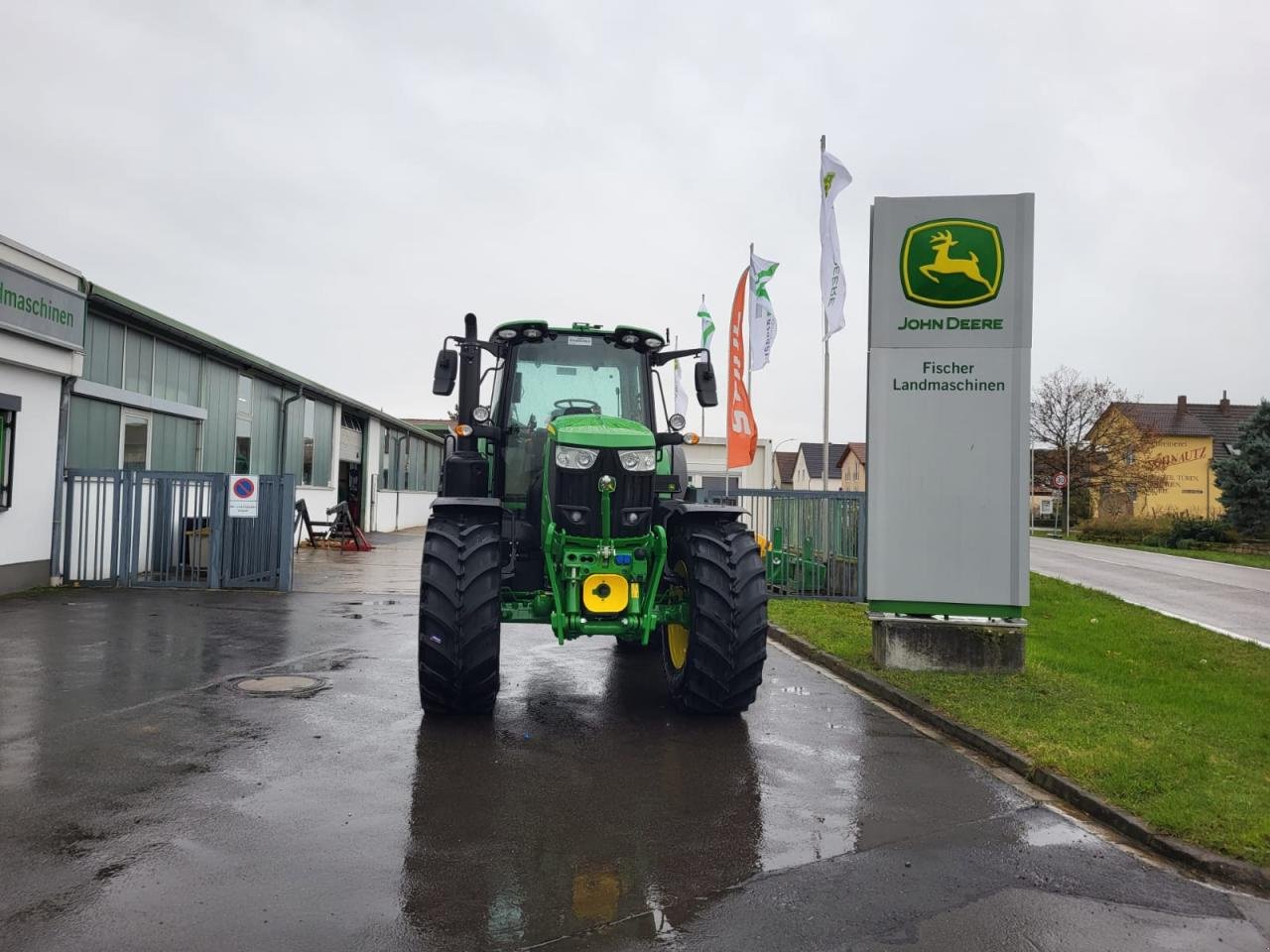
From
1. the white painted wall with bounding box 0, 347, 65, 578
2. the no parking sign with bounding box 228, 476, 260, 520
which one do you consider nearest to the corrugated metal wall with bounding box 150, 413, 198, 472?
the white painted wall with bounding box 0, 347, 65, 578

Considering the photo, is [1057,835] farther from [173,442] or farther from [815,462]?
[815,462]

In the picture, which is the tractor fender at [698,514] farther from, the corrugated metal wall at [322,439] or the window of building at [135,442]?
the corrugated metal wall at [322,439]

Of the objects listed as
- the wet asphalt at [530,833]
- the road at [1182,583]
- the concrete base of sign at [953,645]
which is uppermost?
the concrete base of sign at [953,645]

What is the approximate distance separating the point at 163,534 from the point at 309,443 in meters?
12.4

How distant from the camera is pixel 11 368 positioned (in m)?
12.2

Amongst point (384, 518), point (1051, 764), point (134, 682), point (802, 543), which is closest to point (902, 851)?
point (1051, 764)

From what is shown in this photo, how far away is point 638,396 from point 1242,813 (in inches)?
193

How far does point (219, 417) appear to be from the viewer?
19.8 metres

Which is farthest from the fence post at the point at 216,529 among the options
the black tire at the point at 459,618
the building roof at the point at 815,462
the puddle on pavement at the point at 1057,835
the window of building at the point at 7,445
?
the building roof at the point at 815,462

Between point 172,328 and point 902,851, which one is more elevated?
point 172,328

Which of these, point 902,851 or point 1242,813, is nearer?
point 902,851

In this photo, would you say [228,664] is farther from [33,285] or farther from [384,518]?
[384,518]

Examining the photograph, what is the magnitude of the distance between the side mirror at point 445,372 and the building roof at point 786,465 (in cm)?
8822

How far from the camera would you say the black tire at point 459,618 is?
604 centimetres
